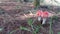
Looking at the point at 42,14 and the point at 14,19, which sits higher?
the point at 42,14

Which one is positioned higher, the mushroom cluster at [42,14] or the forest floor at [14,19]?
the mushroom cluster at [42,14]

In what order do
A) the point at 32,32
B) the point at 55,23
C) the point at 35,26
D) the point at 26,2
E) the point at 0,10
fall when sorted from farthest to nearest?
the point at 26,2 → the point at 0,10 → the point at 55,23 → the point at 35,26 → the point at 32,32

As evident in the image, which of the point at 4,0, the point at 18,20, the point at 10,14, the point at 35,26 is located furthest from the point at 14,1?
the point at 35,26

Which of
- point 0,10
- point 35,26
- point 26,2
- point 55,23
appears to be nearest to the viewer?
point 35,26

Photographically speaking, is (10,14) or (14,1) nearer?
(10,14)

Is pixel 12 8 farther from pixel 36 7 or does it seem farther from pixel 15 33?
pixel 15 33

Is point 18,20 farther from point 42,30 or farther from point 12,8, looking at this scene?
point 12,8

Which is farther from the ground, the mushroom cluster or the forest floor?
the mushroom cluster

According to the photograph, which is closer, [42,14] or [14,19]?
[42,14]

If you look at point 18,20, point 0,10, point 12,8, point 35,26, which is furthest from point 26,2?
point 35,26
